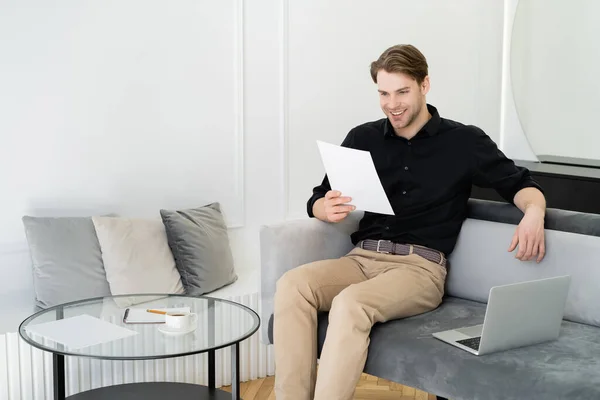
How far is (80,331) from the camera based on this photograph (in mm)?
2420

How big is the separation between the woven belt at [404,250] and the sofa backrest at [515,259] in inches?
3.8

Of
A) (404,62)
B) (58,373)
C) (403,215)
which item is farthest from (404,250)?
(58,373)

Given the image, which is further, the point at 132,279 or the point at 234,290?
the point at 234,290

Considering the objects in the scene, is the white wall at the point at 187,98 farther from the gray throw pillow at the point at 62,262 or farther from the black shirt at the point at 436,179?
the black shirt at the point at 436,179

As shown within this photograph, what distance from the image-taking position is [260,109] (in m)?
3.84

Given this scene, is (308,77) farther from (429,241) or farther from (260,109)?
(429,241)

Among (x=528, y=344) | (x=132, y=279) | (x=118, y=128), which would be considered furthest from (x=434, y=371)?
(x=118, y=128)

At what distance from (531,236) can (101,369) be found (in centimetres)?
160

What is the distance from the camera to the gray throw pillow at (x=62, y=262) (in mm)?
3043

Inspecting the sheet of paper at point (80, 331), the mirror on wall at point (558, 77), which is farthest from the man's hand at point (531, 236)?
the mirror on wall at point (558, 77)

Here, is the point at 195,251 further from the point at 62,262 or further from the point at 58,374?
the point at 58,374

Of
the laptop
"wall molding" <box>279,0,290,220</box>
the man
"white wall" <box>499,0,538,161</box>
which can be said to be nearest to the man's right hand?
the man

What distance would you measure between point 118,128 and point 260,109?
0.71 m

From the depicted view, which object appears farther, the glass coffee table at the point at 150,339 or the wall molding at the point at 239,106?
the wall molding at the point at 239,106
